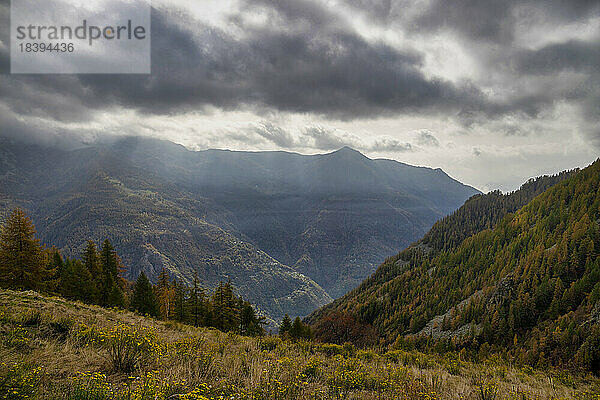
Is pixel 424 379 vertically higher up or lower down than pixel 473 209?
lower down

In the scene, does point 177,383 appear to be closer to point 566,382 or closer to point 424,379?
point 424,379

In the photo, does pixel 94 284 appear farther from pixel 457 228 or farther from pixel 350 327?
pixel 457 228

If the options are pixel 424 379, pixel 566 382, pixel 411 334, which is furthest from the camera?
pixel 411 334

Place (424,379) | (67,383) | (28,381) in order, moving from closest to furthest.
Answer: (28,381)
(67,383)
(424,379)

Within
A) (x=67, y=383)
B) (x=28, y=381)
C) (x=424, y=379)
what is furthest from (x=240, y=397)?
→ (x=424, y=379)

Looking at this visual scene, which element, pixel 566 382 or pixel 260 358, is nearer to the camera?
pixel 260 358

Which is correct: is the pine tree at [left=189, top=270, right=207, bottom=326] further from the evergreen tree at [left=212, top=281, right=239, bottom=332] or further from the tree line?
the evergreen tree at [left=212, top=281, right=239, bottom=332]

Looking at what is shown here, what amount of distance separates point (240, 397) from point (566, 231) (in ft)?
337

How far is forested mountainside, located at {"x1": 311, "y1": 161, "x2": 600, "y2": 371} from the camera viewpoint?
148 ft

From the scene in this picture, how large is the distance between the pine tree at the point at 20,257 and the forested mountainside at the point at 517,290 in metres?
59.7

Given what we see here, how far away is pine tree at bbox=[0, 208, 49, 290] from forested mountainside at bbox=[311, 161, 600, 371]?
59711mm

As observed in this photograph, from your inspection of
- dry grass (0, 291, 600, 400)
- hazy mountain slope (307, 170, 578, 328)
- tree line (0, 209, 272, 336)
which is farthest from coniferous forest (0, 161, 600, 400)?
hazy mountain slope (307, 170, 578, 328)

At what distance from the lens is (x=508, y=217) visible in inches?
5113

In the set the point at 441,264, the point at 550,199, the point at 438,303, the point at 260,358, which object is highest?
A: the point at 550,199
